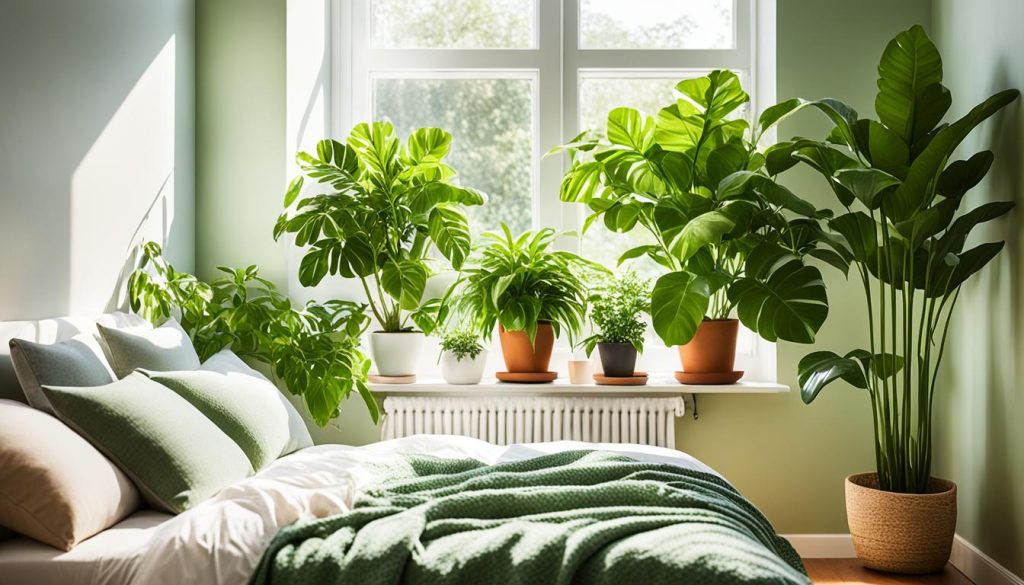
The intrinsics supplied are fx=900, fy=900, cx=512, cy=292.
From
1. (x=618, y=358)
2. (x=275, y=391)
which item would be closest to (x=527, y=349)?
(x=618, y=358)

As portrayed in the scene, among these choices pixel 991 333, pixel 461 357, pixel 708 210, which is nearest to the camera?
pixel 991 333

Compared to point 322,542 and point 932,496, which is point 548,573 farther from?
point 932,496

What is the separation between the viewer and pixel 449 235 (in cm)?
366

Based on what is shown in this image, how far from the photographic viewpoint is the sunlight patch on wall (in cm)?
287

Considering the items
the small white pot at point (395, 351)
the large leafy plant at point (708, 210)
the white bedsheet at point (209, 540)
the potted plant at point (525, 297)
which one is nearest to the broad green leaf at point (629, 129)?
the large leafy plant at point (708, 210)

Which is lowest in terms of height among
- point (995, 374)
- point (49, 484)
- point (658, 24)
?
point (49, 484)

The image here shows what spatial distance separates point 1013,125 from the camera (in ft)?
10.3

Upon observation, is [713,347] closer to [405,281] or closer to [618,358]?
[618,358]

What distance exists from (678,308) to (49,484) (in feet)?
6.76

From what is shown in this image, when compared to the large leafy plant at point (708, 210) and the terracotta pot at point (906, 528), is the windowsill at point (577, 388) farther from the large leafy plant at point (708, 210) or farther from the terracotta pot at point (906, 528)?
the terracotta pot at point (906, 528)

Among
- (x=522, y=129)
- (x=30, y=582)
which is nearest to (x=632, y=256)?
(x=522, y=129)

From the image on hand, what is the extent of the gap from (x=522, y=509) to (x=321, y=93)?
2651mm

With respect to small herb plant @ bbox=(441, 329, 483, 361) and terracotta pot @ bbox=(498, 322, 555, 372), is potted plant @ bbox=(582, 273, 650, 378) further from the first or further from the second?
small herb plant @ bbox=(441, 329, 483, 361)

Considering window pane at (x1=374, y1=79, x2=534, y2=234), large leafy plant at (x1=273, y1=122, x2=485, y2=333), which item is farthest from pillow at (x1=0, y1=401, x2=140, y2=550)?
window pane at (x1=374, y1=79, x2=534, y2=234)
